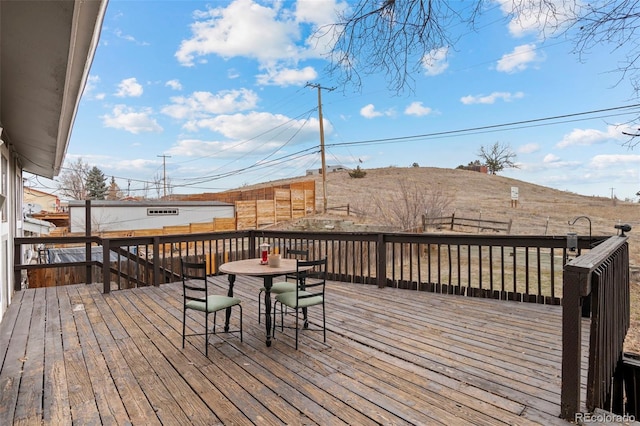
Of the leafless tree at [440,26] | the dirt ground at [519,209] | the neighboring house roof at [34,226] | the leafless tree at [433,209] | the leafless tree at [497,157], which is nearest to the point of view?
the leafless tree at [440,26]

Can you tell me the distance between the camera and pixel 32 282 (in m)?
7.96

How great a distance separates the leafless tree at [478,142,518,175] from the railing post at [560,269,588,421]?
149 ft

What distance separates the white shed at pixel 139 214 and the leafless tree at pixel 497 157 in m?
35.6

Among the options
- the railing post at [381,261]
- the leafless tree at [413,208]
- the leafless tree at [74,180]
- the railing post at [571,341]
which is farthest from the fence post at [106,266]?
the leafless tree at [74,180]

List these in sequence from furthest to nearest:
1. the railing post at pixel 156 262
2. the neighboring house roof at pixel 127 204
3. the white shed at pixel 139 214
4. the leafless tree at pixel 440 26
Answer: the neighboring house roof at pixel 127 204 → the white shed at pixel 139 214 → the railing post at pixel 156 262 → the leafless tree at pixel 440 26

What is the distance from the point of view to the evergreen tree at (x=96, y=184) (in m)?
35.0

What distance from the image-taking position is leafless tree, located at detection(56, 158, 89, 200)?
2908cm

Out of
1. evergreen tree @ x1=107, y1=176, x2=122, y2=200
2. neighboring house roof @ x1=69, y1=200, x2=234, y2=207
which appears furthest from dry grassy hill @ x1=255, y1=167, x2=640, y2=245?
evergreen tree @ x1=107, y1=176, x2=122, y2=200

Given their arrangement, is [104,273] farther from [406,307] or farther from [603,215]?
[603,215]

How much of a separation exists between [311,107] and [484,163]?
35199 millimetres

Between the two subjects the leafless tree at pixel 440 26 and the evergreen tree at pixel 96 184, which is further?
the evergreen tree at pixel 96 184

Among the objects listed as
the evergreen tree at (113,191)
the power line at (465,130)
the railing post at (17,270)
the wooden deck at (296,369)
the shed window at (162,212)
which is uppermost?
the power line at (465,130)

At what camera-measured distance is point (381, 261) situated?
5316 mm

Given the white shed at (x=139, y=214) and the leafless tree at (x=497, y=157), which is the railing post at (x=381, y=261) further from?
the leafless tree at (x=497, y=157)
